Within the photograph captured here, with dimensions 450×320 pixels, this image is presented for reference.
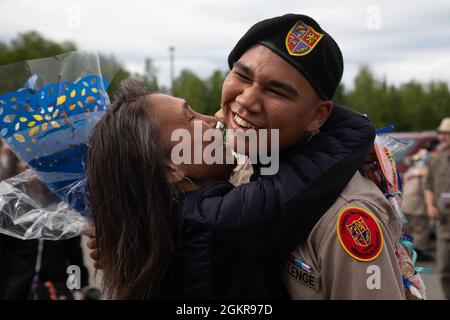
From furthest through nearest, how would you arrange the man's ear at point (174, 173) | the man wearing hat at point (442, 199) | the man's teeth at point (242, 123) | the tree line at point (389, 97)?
the tree line at point (389, 97)
the man wearing hat at point (442, 199)
the man's ear at point (174, 173)
the man's teeth at point (242, 123)

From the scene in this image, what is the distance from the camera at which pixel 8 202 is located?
6.94 feet

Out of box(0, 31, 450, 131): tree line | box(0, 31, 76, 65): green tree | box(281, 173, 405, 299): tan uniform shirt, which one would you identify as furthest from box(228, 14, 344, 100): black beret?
box(0, 31, 76, 65): green tree

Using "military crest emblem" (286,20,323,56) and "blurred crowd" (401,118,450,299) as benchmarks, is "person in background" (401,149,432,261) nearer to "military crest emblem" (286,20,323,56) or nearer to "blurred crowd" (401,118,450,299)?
"blurred crowd" (401,118,450,299)

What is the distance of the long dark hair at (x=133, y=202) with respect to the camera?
65.6 inches

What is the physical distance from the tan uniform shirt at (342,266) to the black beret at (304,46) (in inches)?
14.2

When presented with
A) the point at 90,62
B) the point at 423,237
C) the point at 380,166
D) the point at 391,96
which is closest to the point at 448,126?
the point at 423,237

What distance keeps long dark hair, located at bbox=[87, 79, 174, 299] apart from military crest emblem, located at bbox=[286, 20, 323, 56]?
0.52 meters

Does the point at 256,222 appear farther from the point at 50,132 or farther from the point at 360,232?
the point at 50,132

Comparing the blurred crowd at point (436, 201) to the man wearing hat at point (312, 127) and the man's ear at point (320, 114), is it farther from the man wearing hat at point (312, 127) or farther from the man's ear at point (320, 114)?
the man's ear at point (320, 114)

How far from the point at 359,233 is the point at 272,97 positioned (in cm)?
49

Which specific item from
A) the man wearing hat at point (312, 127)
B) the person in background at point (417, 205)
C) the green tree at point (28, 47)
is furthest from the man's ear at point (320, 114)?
the green tree at point (28, 47)

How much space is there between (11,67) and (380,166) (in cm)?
148

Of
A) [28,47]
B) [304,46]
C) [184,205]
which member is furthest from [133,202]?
[28,47]

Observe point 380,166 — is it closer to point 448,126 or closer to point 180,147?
point 180,147
